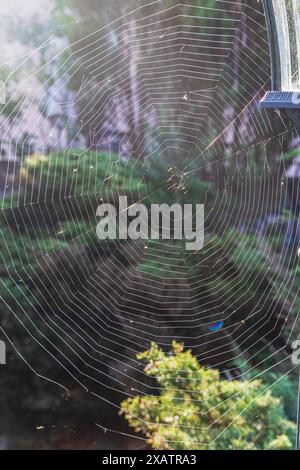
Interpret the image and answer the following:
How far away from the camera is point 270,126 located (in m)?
1.97

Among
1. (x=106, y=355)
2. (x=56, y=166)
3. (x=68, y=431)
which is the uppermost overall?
(x=56, y=166)

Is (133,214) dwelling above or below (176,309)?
above

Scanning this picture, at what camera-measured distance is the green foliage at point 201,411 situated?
→ 6.20 ft

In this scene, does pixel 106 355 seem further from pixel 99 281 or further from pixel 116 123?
pixel 116 123

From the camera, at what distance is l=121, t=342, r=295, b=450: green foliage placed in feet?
6.20

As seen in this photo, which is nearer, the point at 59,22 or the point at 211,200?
the point at 59,22

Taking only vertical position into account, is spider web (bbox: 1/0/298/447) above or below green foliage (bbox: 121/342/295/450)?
above

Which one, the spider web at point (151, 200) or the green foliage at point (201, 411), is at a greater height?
the spider web at point (151, 200)

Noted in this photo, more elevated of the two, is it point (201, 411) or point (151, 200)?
point (151, 200)

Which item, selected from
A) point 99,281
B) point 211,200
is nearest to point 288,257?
point 211,200

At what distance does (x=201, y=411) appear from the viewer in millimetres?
1914
